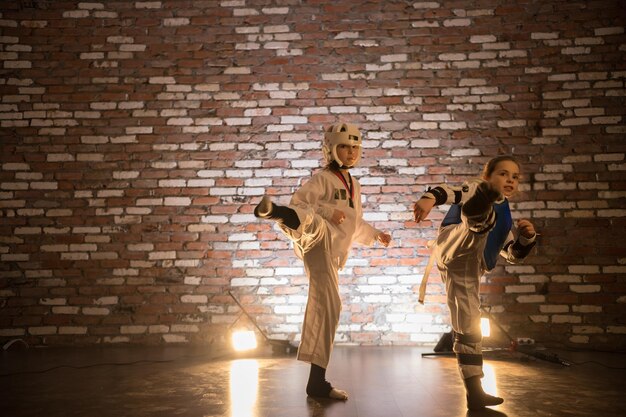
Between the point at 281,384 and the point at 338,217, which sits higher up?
the point at 338,217

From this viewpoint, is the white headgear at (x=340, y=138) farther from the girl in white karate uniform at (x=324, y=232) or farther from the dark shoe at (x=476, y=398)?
the dark shoe at (x=476, y=398)

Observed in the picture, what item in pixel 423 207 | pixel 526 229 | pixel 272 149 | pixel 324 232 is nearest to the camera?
pixel 423 207

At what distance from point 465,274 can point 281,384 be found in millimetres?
1342

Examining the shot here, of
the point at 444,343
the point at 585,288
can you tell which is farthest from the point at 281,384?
the point at 585,288

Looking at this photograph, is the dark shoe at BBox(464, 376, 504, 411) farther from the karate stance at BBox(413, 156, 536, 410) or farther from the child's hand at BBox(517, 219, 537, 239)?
the child's hand at BBox(517, 219, 537, 239)

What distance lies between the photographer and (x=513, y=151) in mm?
4719

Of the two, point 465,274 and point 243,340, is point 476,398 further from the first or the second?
point 243,340

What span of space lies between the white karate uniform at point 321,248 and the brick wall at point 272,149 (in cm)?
181

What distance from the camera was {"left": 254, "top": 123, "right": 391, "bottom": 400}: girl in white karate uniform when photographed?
2.66m

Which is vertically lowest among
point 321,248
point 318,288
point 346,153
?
point 318,288

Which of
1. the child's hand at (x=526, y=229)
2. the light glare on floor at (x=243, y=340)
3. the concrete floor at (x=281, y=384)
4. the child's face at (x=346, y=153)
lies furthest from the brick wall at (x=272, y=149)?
the child's hand at (x=526, y=229)

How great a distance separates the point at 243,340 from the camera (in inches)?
167

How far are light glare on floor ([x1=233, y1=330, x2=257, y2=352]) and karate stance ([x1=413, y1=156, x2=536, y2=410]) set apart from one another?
2.14m

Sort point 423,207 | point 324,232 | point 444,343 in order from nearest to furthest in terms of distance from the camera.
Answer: point 423,207 < point 324,232 < point 444,343
